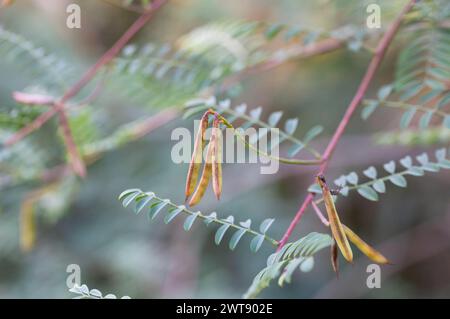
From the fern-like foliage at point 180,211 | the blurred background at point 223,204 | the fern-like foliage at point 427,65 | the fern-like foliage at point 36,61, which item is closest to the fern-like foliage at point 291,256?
the fern-like foliage at point 180,211

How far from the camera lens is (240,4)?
190 cm

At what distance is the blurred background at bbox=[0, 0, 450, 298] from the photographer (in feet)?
5.33

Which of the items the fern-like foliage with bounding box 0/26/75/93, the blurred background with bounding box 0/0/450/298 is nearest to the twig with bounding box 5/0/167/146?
the fern-like foliage with bounding box 0/26/75/93

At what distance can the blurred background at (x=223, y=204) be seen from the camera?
162 centimetres

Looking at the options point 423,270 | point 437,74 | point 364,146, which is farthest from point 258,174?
point 437,74

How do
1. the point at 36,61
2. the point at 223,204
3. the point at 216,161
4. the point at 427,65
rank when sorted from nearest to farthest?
the point at 216,161 → the point at 427,65 → the point at 36,61 → the point at 223,204

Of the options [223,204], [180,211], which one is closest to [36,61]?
[180,211]

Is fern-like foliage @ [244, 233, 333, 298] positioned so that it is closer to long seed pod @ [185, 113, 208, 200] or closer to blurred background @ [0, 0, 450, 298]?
long seed pod @ [185, 113, 208, 200]

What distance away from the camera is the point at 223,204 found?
172 centimetres

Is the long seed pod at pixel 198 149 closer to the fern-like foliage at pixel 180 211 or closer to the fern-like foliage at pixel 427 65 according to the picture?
the fern-like foliage at pixel 180 211

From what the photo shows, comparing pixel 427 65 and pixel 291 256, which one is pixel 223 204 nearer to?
pixel 427 65

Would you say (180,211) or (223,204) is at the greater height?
(223,204)
